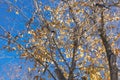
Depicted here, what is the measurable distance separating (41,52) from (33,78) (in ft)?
3.52

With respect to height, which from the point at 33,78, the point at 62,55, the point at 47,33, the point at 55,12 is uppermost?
the point at 55,12

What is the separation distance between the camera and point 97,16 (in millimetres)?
11734

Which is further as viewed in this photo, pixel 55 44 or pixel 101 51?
A: pixel 101 51

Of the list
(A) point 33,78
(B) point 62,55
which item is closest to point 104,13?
A: (B) point 62,55

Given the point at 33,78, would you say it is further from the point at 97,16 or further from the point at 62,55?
the point at 97,16

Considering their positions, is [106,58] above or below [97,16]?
below

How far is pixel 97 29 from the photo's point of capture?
11.8m

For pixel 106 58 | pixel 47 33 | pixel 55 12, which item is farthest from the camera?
pixel 106 58

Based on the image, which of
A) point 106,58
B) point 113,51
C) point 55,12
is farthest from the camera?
point 106,58

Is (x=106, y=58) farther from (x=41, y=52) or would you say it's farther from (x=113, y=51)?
(x=41, y=52)

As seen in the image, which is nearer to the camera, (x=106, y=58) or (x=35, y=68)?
(x=35, y=68)

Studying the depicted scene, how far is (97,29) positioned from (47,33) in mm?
2086

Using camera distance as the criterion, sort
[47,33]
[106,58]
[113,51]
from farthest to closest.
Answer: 1. [106,58]
2. [113,51]
3. [47,33]

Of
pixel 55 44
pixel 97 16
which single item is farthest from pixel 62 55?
pixel 97 16
